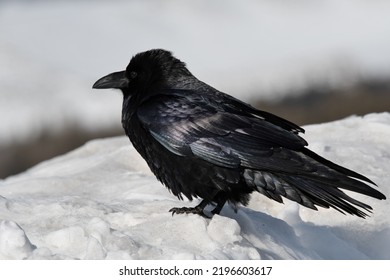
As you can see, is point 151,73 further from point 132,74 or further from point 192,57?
point 192,57

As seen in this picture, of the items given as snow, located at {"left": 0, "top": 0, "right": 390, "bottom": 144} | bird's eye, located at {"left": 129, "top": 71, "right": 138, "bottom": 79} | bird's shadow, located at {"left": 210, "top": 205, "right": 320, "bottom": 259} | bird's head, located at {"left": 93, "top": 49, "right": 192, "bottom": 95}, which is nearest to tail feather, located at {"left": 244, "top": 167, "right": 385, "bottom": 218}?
bird's shadow, located at {"left": 210, "top": 205, "right": 320, "bottom": 259}

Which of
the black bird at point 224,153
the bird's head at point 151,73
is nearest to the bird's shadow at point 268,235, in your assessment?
the black bird at point 224,153

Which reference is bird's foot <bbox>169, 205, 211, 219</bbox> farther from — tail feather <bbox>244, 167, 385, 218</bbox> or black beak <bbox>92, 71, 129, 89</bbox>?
black beak <bbox>92, 71, 129, 89</bbox>

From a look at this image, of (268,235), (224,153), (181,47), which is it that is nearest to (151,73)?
(224,153)

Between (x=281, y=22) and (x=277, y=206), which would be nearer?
(x=277, y=206)
